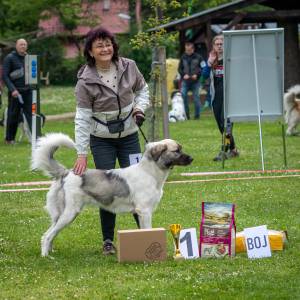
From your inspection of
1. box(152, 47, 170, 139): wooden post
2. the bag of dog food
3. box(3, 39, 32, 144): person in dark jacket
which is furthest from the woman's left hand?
box(3, 39, 32, 144): person in dark jacket

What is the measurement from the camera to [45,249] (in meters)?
7.34

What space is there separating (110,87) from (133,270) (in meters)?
1.67

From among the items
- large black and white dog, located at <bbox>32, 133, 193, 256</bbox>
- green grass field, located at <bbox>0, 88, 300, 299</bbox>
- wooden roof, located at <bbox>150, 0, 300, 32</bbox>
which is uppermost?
wooden roof, located at <bbox>150, 0, 300, 32</bbox>

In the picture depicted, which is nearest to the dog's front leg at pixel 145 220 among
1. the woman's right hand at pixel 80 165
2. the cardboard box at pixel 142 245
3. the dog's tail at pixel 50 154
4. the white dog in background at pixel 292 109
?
the cardboard box at pixel 142 245

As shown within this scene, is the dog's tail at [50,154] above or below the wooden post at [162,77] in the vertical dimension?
below

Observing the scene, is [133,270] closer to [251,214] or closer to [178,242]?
[178,242]

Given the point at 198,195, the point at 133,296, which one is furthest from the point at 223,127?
the point at 133,296

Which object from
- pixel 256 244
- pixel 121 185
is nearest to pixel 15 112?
pixel 121 185

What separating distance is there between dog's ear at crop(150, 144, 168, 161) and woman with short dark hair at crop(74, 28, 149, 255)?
0.92 feet

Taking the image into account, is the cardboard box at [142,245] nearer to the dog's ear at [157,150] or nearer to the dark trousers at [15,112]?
the dog's ear at [157,150]

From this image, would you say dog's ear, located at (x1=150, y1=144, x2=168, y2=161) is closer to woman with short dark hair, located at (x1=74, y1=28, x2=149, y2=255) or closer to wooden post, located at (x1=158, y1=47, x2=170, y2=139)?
woman with short dark hair, located at (x1=74, y1=28, x2=149, y2=255)

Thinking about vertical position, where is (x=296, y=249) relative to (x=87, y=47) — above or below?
below

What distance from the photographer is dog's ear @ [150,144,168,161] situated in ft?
23.5

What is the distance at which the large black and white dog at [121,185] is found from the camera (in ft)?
23.4
